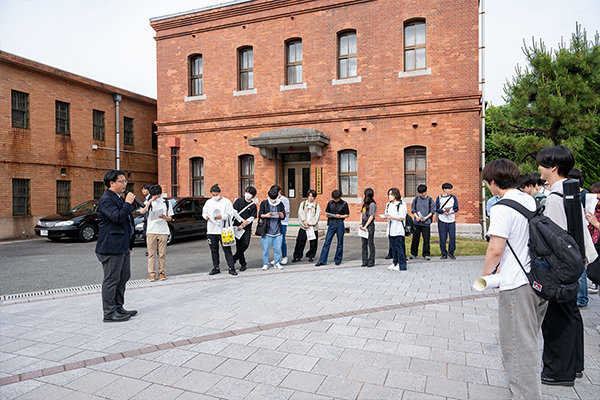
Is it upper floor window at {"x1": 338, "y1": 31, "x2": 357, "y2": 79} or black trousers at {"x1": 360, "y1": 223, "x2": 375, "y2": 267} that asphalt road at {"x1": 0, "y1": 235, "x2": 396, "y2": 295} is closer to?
black trousers at {"x1": 360, "y1": 223, "x2": 375, "y2": 267}

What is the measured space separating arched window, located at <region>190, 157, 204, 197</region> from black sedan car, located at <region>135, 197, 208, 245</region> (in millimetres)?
3196

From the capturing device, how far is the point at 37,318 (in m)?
5.46

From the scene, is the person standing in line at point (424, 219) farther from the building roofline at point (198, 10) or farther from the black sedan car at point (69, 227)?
the building roofline at point (198, 10)

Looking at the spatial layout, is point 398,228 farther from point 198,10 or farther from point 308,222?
point 198,10

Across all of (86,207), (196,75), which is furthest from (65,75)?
(86,207)

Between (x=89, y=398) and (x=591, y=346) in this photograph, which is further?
(x=591, y=346)

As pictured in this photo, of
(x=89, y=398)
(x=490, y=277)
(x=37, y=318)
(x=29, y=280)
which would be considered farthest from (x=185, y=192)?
(x=490, y=277)

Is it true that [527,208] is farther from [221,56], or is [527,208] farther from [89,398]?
[221,56]

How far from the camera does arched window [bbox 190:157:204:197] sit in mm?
19141

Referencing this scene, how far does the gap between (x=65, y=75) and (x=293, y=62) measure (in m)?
11.4

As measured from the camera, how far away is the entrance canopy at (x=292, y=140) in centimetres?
1552

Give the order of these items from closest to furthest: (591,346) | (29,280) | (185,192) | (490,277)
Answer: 1. (490,277)
2. (591,346)
3. (29,280)
4. (185,192)

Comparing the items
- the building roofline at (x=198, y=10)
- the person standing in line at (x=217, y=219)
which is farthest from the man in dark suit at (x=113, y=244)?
the building roofline at (x=198, y=10)

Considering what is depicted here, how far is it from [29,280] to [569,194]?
959 cm
